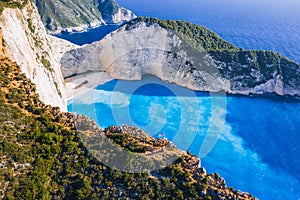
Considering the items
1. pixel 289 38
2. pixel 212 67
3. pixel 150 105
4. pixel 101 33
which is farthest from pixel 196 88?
pixel 101 33

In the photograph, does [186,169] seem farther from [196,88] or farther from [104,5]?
[104,5]

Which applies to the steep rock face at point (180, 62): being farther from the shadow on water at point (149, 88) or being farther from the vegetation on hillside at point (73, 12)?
the vegetation on hillside at point (73, 12)

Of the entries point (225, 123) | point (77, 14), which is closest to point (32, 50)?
point (225, 123)

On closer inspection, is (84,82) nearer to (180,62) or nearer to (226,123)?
(180,62)

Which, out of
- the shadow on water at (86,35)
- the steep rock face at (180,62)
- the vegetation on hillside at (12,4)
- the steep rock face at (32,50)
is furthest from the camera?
the shadow on water at (86,35)

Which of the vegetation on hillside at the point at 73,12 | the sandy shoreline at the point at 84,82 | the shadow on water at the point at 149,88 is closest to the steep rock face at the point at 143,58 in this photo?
the shadow on water at the point at 149,88
